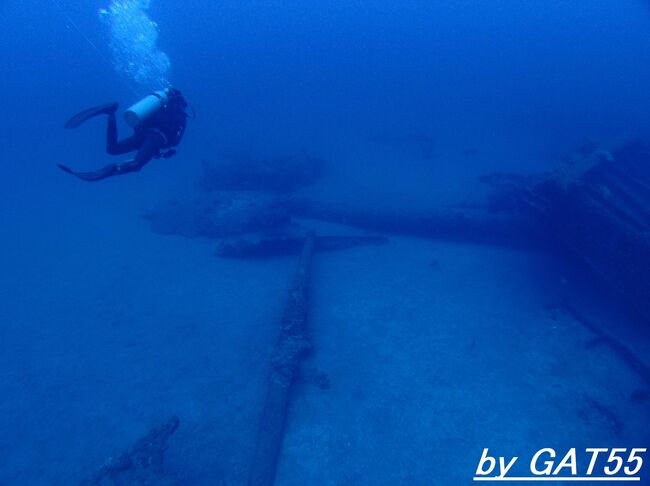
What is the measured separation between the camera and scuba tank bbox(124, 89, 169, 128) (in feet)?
18.9

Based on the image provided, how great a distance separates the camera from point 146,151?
5906 millimetres

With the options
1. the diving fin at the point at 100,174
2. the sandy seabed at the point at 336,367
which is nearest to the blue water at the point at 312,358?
the sandy seabed at the point at 336,367

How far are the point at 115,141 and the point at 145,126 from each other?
0.53m

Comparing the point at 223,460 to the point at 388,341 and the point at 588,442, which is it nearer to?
the point at 388,341

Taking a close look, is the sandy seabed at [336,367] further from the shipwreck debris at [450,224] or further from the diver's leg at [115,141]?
the diver's leg at [115,141]

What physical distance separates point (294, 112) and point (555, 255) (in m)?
36.5

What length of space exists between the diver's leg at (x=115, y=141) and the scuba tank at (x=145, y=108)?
32 cm

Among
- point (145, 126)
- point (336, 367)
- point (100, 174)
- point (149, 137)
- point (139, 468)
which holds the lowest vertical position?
point (139, 468)

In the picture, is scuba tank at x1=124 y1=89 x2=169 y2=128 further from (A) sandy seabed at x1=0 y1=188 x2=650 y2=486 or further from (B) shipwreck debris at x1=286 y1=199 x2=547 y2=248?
(B) shipwreck debris at x1=286 y1=199 x2=547 y2=248

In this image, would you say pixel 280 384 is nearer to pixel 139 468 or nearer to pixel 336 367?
pixel 336 367

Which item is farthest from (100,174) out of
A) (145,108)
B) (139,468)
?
(139,468)

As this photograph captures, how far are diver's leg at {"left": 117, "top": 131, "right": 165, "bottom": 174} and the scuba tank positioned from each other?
0.87 feet

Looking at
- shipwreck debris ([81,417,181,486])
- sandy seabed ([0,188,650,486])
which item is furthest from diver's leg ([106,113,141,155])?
shipwreck debris ([81,417,181,486])

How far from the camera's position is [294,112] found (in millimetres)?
42031
